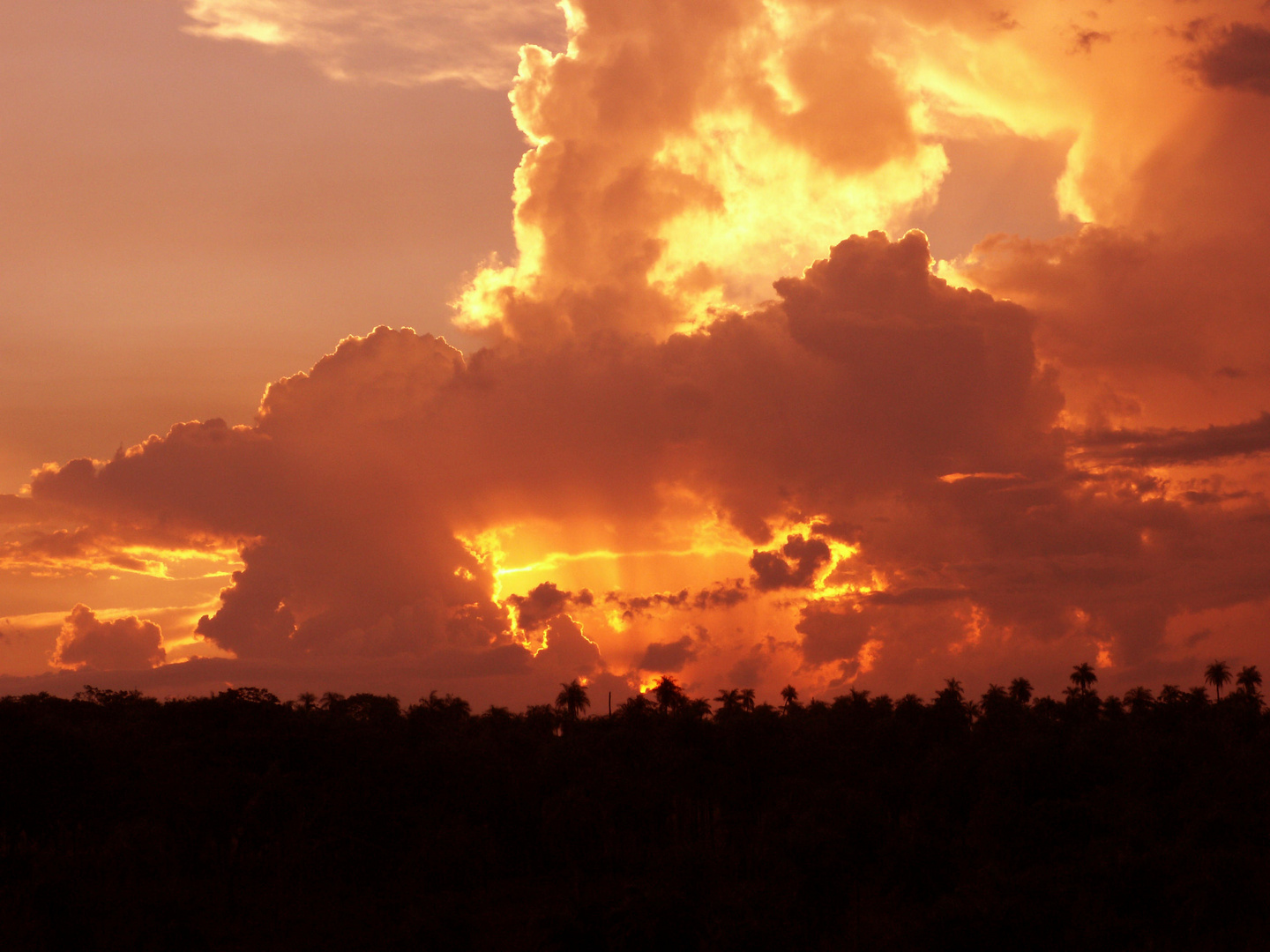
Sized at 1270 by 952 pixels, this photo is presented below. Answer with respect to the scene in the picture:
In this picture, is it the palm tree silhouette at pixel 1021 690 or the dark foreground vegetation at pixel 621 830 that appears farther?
the palm tree silhouette at pixel 1021 690

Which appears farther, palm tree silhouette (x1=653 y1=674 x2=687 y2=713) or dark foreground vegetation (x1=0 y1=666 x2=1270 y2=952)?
palm tree silhouette (x1=653 y1=674 x2=687 y2=713)

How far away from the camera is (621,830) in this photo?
108 metres

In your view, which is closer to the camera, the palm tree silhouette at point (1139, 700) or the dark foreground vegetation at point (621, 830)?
the dark foreground vegetation at point (621, 830)

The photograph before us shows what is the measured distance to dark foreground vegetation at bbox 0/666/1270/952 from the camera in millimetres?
63562

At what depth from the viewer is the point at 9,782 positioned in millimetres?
87250

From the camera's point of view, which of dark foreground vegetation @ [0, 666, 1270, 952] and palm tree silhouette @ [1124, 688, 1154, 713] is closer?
dark foreground vegetation @ [0, 666, 1270, 952]

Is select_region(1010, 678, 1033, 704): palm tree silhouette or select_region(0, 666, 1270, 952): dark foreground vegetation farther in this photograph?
select_region(1010, 678, 1033, 704): palm tree silhouette

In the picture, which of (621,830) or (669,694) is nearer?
(621,830)

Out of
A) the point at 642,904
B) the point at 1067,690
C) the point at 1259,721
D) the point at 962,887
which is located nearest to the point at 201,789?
the point at 642,904

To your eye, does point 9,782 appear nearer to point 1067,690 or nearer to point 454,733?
point 454,733

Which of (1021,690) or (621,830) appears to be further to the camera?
(1021,690)

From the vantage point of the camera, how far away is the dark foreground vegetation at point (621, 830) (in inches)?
2502

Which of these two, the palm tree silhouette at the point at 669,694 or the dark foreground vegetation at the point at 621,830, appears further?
the palm tree silhouette at the point at 669,694

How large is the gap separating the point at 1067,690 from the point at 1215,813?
114701mm
